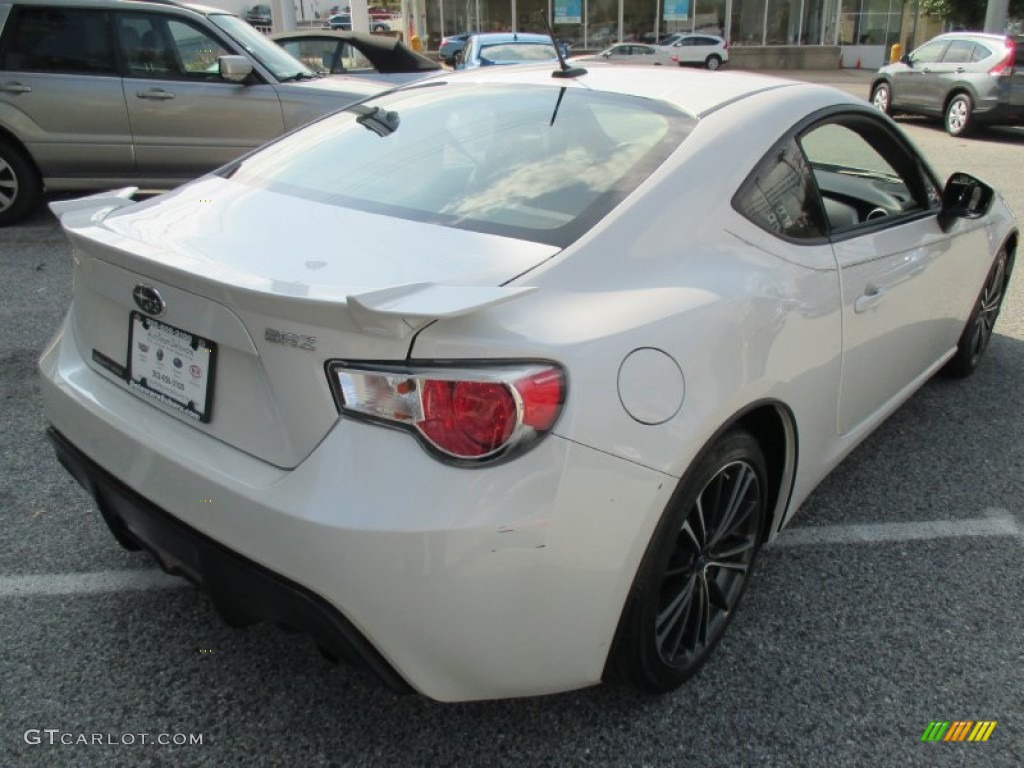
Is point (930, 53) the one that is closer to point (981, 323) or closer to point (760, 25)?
point (981, 323)

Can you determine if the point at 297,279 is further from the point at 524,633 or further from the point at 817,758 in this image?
the point at 817,758

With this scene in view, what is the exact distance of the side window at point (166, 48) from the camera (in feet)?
22.8

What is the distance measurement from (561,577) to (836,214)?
7.00 feet

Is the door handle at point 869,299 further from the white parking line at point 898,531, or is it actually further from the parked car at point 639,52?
the parked car at point 639,52

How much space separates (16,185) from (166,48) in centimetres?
167

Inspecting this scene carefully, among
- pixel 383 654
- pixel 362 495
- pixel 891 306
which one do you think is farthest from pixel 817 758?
pixel 891 306

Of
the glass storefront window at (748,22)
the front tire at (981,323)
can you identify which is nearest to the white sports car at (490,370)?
the front tire at (981,323)

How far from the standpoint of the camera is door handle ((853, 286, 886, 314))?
2.60 m

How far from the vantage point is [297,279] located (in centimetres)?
179

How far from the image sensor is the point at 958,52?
44.8ft

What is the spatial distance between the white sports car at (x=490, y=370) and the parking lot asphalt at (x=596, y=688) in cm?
20

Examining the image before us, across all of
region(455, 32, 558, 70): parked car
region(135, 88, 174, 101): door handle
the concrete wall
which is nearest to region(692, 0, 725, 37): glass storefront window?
the concrete wall

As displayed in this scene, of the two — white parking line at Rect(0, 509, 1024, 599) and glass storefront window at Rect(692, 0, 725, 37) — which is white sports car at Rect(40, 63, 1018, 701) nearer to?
white parking line at Rect(0, 509, 1024, 599)

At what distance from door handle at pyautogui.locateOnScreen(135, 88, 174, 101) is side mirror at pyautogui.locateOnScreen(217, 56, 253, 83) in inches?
19.6
